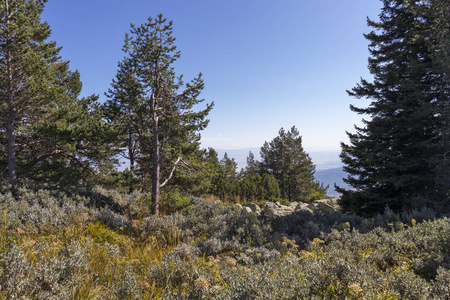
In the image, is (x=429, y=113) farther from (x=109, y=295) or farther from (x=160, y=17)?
(x=109, y=295)

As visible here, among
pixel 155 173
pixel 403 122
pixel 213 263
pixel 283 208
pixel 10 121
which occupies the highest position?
pixel 10 121

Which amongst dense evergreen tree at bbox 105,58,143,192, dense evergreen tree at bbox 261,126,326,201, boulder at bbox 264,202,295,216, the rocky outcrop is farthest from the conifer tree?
dense evergreen tree at bbox 261,126,326,201

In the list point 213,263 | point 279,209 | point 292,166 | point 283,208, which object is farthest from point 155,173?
point 292,166

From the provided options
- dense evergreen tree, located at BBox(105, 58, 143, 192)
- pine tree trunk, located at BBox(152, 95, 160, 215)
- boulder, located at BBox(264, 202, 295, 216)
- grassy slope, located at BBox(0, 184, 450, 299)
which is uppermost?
dense evergreen tree, located at BBox(105, 58, 143, 192)

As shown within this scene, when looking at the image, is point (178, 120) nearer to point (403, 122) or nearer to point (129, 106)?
point (129, 106)

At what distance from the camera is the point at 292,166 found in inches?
1060

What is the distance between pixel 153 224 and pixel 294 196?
24497mm

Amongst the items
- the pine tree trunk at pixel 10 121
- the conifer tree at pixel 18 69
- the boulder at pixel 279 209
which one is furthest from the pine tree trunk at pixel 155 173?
the pine tree trunk at pixel 10 121

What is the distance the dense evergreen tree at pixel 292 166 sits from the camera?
27.1m

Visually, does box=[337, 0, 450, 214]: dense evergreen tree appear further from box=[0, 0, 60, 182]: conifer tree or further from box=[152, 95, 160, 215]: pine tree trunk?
box=[0, 0, 60, 182]: conifer tree

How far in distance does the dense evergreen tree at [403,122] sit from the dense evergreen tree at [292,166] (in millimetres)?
16703

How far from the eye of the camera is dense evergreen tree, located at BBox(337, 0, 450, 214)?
8.45 m

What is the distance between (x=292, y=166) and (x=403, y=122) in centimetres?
1820

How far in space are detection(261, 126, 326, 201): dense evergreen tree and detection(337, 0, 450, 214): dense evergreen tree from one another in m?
16.7
